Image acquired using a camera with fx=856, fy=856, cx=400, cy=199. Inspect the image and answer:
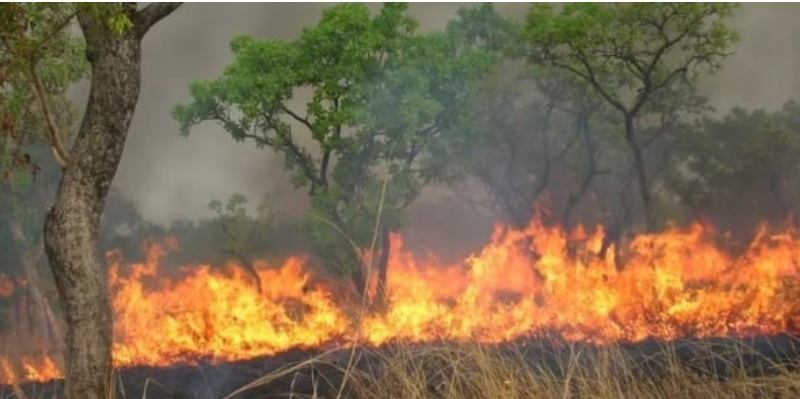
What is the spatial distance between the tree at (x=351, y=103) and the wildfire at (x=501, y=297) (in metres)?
3.22

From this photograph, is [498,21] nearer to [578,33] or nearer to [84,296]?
[578,33]

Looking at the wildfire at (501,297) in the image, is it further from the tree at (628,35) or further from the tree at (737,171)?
the tree at (628,35)

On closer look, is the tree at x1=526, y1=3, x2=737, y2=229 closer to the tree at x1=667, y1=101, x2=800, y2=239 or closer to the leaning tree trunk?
the tree at x1=667, y1=101, x2=800, y2=239

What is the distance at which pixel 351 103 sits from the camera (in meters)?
29.5

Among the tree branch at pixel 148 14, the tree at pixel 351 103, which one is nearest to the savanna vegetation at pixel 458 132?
the tree at pixel 351 103

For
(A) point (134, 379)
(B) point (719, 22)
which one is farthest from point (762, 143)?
(A) point (134, 379)

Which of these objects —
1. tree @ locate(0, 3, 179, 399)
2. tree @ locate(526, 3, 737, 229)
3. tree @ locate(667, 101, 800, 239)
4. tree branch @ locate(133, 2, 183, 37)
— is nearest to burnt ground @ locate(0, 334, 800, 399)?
tree @ locate(0, 3, 179, 399)

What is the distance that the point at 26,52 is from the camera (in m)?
9.87

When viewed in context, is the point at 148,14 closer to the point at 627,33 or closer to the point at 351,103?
the point at 351,103

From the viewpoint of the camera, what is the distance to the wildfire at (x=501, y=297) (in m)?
27.2

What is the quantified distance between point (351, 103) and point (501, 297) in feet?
45.4

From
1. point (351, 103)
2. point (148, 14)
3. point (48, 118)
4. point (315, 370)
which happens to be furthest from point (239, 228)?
point (48, 118)

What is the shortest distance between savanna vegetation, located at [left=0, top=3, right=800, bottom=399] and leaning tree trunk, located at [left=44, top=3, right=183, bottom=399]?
3.85 metres

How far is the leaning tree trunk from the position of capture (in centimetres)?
1151
